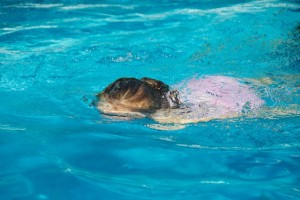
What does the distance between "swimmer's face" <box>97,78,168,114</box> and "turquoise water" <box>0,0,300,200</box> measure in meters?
0.14

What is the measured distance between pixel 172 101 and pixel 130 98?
0.62 m

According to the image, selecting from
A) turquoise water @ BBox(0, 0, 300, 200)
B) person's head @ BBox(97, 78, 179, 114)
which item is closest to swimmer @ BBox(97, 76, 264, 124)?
person's head @ BBox(97, 78, 179, 114)

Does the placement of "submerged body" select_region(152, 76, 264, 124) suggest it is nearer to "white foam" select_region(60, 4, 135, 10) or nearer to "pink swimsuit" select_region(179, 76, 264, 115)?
"pink swimsuit" select_region(179, 76, 264, 115)

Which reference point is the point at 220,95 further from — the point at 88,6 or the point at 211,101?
the point at 88,6

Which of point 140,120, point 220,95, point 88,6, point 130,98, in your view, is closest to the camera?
point 130,98

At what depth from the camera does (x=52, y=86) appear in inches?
196

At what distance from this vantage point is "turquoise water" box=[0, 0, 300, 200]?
8.58 ft

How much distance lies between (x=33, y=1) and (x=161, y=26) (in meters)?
3.94

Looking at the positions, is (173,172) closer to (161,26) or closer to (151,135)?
(151,135)

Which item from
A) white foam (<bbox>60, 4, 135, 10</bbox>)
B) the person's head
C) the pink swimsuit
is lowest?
the pink swimsuit

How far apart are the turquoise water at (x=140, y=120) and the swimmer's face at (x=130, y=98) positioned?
0.46 ft

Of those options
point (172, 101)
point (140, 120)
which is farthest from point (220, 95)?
point (140, 120)

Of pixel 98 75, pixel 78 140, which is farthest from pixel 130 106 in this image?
pixel 98 75

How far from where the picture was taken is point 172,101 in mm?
3869
